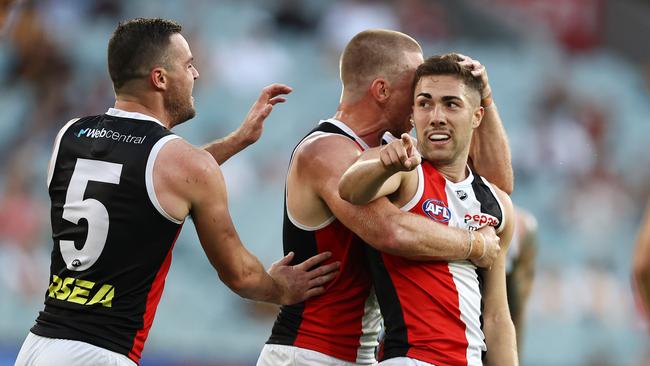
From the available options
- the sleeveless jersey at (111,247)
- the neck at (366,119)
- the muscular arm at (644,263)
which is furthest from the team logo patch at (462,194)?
the muscular arm at (644,263)

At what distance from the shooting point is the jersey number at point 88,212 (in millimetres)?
4688

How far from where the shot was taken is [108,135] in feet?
15.8

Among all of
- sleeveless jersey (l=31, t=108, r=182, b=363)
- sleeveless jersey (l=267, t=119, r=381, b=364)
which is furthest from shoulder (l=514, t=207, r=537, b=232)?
sleeveless jersey (l=31, t=108, r=182, b=363)

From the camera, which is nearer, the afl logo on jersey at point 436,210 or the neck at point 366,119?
the afl logo on jersey at point 436,210

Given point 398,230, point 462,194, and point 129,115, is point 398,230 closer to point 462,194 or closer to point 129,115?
point 462,194

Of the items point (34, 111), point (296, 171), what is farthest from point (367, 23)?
point (296, 171)

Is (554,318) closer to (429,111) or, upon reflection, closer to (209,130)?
(209,130)

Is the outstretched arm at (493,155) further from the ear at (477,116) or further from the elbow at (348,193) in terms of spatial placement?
the elbow at (348,193)

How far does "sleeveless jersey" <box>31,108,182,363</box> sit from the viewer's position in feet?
15.3

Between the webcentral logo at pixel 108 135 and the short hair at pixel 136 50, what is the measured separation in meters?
0.31

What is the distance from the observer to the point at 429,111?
4.90 meters

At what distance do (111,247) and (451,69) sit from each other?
1.83m

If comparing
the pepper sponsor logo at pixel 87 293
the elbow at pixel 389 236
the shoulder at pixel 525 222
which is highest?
the shoulder at pixel 525 222

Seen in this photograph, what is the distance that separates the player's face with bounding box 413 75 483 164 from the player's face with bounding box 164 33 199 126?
1.15 meters
